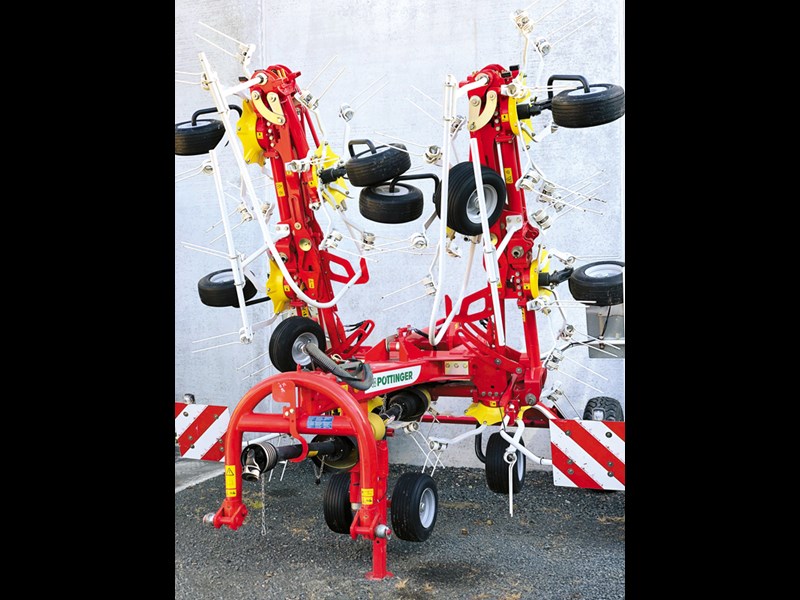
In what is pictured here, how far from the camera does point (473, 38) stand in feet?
18.7

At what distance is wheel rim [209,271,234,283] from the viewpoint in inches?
184

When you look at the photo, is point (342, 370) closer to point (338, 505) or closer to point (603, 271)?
point (338, 505)

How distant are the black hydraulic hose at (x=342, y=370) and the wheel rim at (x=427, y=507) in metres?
0.67

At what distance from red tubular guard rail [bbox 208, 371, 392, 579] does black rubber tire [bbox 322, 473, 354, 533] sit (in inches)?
19.8

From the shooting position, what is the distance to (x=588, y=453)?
4184 mm

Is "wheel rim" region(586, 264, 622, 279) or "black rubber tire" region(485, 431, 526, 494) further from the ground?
"wheel rim" region(586, 264, 622, 279)

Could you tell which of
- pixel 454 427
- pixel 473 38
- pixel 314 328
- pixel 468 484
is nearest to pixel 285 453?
pixel 314 328

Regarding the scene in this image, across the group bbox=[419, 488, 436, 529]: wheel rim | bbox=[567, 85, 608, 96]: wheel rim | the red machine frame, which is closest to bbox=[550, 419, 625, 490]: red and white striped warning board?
the red machine frame

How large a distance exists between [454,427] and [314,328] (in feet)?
6.66

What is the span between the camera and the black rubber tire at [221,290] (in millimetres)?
4594

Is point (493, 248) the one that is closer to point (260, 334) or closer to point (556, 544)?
point (556, 544)

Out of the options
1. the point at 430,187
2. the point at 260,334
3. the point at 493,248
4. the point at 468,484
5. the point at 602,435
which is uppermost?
the point at 430,187

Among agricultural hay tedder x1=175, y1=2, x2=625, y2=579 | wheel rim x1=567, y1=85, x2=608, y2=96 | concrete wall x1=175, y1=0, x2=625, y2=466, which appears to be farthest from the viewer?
concrete wall x1=175, y1=0, x2=625, y2=466

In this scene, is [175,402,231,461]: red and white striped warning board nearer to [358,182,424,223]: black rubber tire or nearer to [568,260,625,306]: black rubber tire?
[358,182,424,223]: black rubber tire
